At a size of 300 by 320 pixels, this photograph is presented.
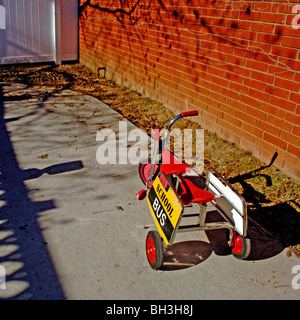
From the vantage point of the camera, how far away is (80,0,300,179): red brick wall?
4098mm

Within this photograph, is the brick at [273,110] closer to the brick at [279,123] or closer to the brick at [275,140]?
the brick at [279,123]

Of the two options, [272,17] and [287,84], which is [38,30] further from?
[287,84]

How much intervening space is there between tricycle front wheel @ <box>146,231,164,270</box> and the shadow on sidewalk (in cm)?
77

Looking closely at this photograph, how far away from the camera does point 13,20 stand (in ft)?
30.3

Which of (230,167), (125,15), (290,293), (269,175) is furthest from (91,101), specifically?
(290,293)

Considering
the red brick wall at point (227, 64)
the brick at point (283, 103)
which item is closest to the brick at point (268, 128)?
the red brick wall at point (227, 64)

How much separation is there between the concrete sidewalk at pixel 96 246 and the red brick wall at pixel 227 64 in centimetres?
149

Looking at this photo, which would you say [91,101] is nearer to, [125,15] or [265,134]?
[125,15]

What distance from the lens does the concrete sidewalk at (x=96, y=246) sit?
2734mm

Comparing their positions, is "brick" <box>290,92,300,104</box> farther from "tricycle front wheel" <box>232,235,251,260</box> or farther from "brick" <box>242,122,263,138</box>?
"tricycle front wheel" <box>232,235,251,260</box>

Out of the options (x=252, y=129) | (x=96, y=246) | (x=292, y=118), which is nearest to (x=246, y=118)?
(x=252, y=129)

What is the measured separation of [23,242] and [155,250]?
1.22m

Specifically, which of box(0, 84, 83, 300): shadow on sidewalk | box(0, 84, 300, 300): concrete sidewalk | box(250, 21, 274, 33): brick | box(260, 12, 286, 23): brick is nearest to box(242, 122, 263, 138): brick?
box(250, 21, 274, 33): brick

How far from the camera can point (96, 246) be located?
3162 millimetres
